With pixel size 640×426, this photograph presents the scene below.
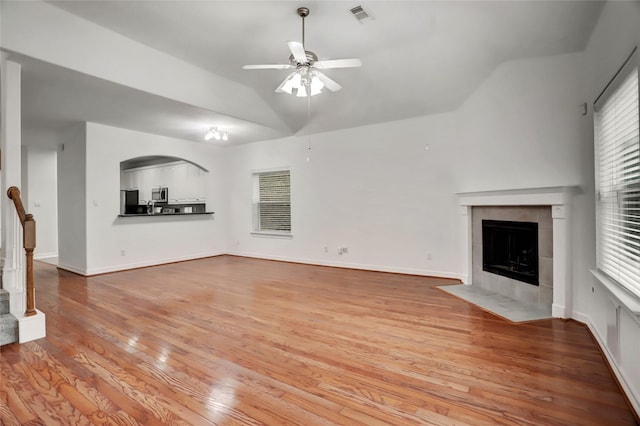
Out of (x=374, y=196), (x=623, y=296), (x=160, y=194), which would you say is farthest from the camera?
(x=160, y=194)

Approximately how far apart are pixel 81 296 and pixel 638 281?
538 centimetres

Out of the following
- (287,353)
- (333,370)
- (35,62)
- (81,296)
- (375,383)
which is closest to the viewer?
(375,383)

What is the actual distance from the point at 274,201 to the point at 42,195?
5.57m

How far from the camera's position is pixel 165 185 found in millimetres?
8336

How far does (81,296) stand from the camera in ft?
12.8

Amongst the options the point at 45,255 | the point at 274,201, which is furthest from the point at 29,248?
the point at 45,255

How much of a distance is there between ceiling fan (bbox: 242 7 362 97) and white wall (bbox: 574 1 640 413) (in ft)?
6.04

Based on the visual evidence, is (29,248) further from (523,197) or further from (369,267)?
(523,197)

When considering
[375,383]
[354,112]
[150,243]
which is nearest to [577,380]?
[375,383]

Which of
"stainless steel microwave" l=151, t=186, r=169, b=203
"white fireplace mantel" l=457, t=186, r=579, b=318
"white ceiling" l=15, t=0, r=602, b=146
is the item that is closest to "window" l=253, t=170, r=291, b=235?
"white ceiling" l=15, t=0, r=602, b=146

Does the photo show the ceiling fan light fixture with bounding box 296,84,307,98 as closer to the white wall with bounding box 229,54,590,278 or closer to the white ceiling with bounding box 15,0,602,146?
the white ceiling with bounding box 15,0,602,146

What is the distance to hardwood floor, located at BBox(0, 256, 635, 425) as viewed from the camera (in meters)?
1.67

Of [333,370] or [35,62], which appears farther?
[35,62]

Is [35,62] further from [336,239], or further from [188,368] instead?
[336,239]
